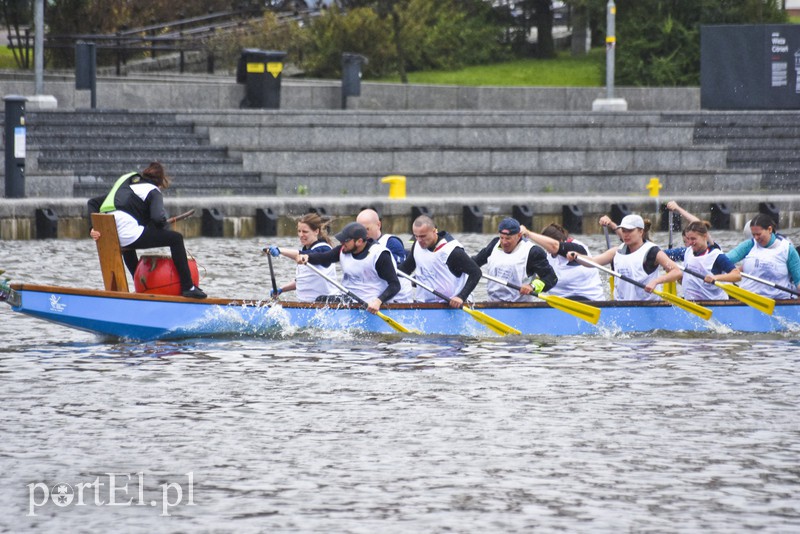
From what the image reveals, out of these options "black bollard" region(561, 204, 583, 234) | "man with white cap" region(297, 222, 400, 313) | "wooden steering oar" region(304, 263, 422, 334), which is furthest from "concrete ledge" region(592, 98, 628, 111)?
"wooden steering oar" region(304, 263, 422, 334)

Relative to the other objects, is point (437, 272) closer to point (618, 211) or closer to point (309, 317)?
point (309, 317)

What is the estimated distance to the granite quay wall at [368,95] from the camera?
3177 centimetres

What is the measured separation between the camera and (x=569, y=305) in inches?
620

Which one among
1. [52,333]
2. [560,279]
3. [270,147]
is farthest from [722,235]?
[52,333]

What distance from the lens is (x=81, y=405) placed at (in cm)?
1217

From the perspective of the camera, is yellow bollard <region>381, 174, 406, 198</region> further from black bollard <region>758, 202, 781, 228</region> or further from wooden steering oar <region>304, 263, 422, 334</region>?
wooden steering oar <region>304, 263, 422, 334</region>

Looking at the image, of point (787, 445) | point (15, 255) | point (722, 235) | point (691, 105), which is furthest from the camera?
point (691, 105)

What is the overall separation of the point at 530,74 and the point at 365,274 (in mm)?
26455

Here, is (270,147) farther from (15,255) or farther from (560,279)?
(560,279)

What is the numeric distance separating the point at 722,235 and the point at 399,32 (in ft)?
46.9

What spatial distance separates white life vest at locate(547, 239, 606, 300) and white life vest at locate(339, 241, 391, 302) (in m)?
1.96

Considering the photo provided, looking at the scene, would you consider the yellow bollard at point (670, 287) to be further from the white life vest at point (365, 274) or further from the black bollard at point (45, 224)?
the black bollard at point (45, 224)

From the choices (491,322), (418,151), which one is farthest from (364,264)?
(418,151)

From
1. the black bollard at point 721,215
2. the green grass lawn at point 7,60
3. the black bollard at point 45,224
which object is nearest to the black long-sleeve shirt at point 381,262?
the black bollard at point 45,224
